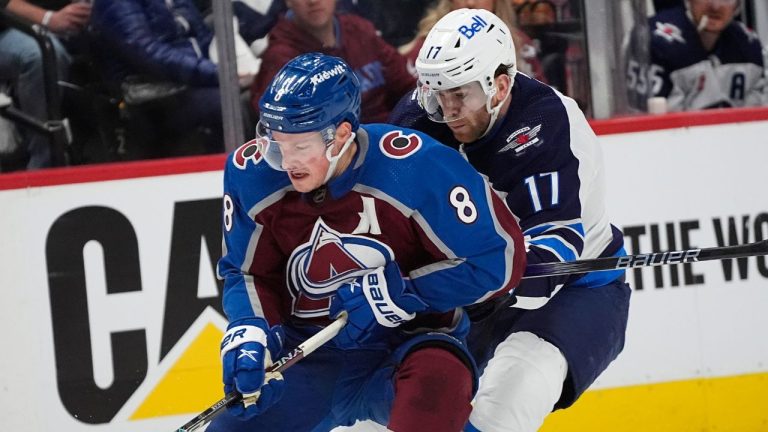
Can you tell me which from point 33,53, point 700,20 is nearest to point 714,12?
point 700,20

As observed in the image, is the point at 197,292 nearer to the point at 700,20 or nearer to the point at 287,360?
the point at 287,360

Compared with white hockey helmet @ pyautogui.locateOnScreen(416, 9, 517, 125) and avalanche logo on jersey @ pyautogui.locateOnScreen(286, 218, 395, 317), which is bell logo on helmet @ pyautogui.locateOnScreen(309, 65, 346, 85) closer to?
avalanche logo on jersey @ pyautogui.locateOnScreen(286, 218, 395, 317)

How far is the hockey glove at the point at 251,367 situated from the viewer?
261 cm

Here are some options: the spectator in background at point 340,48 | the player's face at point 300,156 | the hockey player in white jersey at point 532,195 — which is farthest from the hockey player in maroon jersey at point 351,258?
the spectator in background at point 340,48

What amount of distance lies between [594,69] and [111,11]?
149 centimetres

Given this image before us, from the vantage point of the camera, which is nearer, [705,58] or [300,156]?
[300,156]

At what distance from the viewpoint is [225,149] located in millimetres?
4066

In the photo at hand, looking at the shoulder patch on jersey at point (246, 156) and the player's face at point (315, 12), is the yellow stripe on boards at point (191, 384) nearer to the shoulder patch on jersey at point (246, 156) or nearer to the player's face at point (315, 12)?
the player's face at point (315, 12)

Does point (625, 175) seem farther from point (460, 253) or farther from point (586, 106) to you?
point (460, 253)

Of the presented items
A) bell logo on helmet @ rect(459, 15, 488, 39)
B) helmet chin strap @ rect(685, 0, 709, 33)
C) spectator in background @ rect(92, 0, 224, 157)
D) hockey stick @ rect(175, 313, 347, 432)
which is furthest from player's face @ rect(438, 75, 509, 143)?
helmet chin strap @ rect(685, 0, 709, 33)

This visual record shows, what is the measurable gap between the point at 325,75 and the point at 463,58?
524 mm

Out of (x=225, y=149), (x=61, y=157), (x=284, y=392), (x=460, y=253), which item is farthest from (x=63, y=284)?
(x=460, y=253)

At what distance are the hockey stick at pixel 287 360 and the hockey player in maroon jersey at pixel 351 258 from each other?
0.09 feet

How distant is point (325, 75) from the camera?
2.62 m
